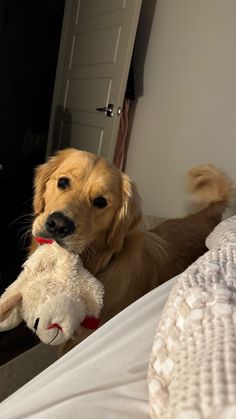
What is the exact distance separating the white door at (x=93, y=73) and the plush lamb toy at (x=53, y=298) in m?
1.93

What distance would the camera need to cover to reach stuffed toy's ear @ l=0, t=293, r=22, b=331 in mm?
915

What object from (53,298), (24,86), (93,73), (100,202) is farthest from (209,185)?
(24,86)

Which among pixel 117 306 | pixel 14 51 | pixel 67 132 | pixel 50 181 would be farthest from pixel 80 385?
pixel 14 51

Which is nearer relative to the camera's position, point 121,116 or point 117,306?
point 117,306

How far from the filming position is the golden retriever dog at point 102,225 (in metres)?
1.16

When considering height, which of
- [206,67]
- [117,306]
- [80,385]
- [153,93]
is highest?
[206,67]

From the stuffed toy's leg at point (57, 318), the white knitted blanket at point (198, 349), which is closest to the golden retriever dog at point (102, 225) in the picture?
the stuffed toy's leg at point (57, 318)

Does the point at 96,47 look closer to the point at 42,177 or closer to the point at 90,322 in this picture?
the point at 42,177

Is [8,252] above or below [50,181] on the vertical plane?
below

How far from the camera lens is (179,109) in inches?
97.2

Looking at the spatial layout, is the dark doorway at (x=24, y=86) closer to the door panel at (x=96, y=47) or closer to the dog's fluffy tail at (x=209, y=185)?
the door panel at (x=96, y=47)

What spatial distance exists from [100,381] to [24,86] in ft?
15.4

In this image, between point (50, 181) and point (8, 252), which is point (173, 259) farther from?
point (8, 252)

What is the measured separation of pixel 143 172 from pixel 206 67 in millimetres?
860
